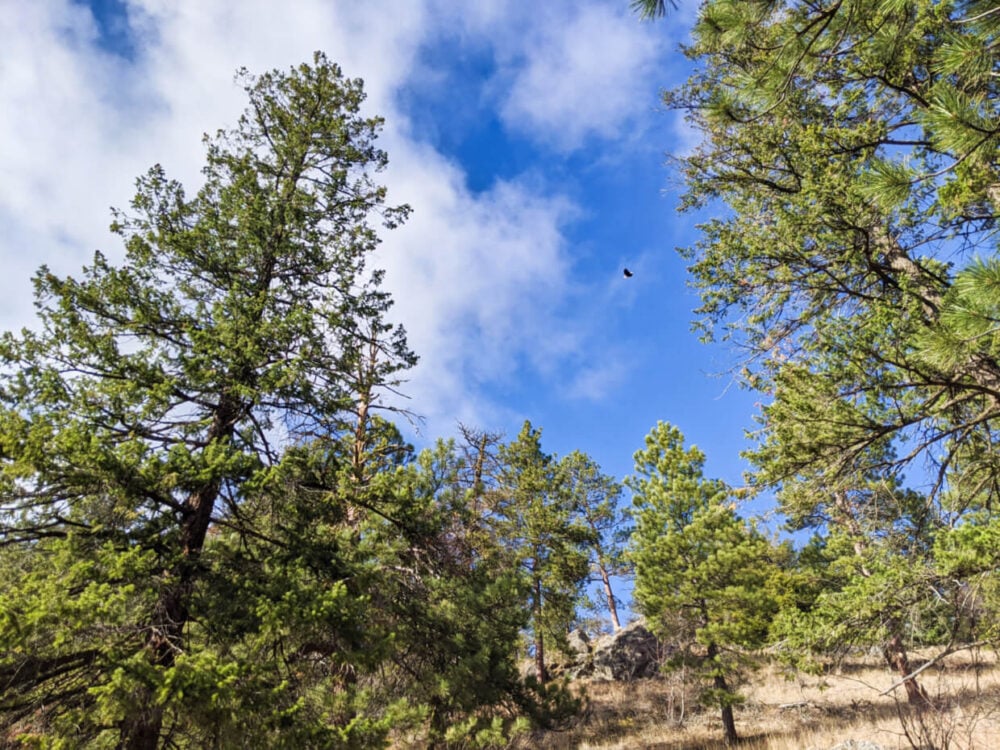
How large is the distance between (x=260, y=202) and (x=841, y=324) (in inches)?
312

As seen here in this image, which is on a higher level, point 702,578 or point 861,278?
point 861,278

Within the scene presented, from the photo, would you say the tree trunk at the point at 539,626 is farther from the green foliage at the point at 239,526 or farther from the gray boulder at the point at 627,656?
the green foliage at the point at 239,526

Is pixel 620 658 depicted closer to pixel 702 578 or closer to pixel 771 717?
pixel 771 717

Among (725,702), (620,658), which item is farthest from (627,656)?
(725,702)

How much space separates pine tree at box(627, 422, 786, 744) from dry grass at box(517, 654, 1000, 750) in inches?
52.8

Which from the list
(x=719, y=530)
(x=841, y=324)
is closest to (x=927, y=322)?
(x=841, y=324)

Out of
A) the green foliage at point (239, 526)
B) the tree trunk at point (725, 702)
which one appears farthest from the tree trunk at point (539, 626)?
the green foliage at point (239, 526)

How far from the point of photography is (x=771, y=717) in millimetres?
16125

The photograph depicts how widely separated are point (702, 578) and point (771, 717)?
18.1 feet

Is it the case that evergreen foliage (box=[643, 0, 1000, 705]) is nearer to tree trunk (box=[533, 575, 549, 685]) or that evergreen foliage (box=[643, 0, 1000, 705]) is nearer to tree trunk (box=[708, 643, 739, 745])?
tree trunk (box=[708, 643, 739, 745])

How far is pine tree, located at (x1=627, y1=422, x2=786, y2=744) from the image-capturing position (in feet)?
46.7

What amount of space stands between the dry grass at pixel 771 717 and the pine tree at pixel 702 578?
4.40 ft

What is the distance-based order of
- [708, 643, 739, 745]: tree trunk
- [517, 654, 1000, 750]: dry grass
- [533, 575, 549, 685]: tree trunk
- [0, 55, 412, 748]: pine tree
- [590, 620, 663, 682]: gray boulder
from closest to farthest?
[0, 55, 412, 748]: pine tree → [517, 654, 1000, 750]: dry grass → [708, 643, 739, 745]: tree trunk → [533, 575, 549, 685]: tree trunk → [590, 620, 663, 682]: gray boulder

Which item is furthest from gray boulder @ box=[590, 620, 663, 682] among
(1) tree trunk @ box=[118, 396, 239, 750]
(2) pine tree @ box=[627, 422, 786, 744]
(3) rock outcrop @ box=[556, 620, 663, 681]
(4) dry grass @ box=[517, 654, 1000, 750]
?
(1) tree trunk @ box=[118, 396, 239, 750]
